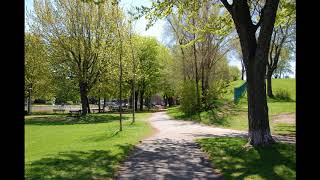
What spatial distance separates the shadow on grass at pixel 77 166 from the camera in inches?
397

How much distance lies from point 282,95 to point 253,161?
135 ft

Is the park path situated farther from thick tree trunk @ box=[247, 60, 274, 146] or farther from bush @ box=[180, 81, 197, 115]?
bush @ box=[180, 81, 197, 115]

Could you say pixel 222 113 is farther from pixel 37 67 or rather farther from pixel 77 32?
pixel 37 67

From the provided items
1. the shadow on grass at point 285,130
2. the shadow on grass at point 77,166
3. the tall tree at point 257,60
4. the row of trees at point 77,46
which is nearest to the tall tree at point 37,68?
the row of trees at point 77,46

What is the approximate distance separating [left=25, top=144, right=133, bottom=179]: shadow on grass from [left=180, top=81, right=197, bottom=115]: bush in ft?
73.0

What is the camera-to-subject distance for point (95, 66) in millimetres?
42469

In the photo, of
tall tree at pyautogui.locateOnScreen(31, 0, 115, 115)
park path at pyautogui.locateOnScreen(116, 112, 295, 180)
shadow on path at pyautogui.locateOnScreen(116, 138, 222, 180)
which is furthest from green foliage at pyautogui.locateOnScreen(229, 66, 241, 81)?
shadow on path at pyautogui.locateOnScreen(116, 138, 222, 180)

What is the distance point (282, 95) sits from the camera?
5088 cm

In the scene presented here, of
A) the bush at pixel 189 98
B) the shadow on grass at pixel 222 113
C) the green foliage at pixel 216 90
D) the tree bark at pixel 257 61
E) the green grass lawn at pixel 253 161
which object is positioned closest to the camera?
the green grass lawn at pixel 253 161

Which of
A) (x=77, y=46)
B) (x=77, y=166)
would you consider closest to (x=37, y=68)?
(x=77, y=46)

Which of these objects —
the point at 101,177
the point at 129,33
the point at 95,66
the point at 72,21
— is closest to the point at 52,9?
the point at 72,21

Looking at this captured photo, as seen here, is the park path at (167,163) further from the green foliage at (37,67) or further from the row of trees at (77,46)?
the green foliage at (37,67)

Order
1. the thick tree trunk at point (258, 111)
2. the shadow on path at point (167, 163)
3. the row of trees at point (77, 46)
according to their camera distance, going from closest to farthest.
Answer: the shadow on path at point (167, 163)
the thick tree trunk at point (258, 111)
the row of trees at point (77, 46)

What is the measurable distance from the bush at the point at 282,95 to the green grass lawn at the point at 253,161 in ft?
119
